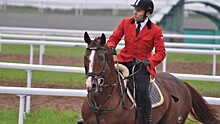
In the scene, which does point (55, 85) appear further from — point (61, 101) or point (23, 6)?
point (23, 6)

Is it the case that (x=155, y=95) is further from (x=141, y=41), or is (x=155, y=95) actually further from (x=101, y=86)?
(x=101, y=86)

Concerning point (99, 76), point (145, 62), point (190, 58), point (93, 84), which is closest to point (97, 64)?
point (99, 76)

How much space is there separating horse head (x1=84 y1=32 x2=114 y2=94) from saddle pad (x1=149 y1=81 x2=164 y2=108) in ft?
2.70

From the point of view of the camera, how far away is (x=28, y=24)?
26.2m

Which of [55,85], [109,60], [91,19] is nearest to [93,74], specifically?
[109,60]

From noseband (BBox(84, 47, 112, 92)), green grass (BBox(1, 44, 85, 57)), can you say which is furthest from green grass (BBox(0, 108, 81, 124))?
green grass (BBox(1, 44, 85, 57))

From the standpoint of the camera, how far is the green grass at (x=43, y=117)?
828cm

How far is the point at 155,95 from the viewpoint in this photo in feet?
20.7

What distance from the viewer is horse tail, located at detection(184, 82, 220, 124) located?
24.0ft

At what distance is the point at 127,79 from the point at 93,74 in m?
0.89

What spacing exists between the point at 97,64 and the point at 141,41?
0.97 meters

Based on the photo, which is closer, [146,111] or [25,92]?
[146,111]

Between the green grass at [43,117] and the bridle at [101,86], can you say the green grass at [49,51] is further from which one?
the bridle at [101,86]

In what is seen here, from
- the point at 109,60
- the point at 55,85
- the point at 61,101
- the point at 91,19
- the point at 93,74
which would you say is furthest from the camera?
the point at 91,19
